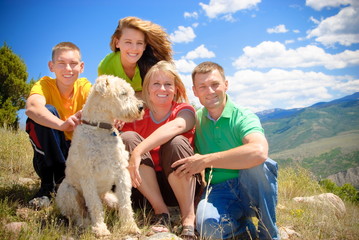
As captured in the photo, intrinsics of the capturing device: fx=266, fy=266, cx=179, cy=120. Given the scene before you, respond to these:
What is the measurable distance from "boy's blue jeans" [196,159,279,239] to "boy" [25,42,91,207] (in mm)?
2580

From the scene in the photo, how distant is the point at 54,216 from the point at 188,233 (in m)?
1.97

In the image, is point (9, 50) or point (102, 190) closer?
point (102, 190)

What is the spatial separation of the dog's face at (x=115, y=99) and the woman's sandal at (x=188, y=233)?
5.63ft

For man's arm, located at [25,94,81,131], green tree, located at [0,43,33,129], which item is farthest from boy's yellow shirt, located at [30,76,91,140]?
green tree, located at [0,43,33,129]

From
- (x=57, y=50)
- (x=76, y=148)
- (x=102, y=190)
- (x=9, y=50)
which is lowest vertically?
(x=102, y=190)

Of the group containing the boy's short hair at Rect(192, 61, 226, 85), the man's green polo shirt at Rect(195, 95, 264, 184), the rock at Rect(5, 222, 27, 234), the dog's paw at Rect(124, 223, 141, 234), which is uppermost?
the boy's short hair at Rect(192, 61, 226, 85)

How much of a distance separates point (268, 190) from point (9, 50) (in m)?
22.5

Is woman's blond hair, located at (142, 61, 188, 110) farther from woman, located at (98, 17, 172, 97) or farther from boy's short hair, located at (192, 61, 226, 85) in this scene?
woman, located at (98, 17, 172, 97)

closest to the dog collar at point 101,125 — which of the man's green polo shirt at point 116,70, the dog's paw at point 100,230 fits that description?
the dog's paw at point 100,230

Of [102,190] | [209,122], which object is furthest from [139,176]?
[209,122]

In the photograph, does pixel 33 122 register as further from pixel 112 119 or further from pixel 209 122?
pixel 209 122

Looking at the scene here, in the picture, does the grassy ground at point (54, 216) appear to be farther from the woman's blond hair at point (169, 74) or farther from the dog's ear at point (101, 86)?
the woman's blond hair at point (169, 74)

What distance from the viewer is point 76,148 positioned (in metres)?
3.67

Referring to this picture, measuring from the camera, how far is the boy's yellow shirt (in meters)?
4.59
